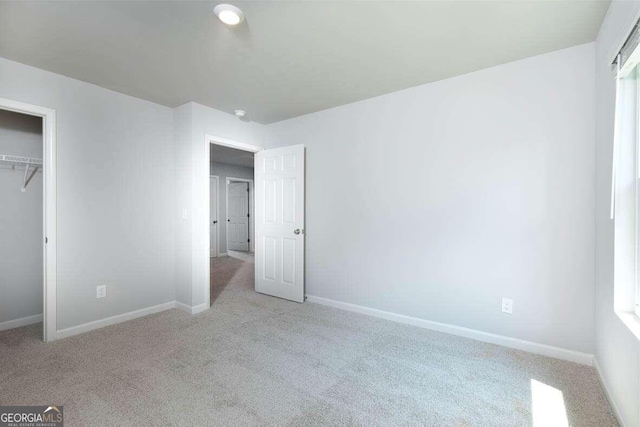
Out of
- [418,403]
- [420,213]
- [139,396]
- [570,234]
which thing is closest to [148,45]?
[139,396]

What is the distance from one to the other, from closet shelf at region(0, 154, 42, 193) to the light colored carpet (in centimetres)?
151

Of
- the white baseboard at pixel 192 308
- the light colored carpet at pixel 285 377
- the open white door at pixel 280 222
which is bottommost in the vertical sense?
the light colored carpet at pixel 285 377

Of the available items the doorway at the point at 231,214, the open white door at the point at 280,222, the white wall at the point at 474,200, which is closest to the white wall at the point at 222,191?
the doorway at the point at 231,214

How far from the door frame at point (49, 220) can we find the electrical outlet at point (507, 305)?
3973 millimetres

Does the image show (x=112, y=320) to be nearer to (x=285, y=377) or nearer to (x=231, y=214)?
(x=285, y=377)

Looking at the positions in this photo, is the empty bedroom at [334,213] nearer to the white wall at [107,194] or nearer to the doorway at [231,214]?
the white wall at [107,194]

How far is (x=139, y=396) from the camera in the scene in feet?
6.12

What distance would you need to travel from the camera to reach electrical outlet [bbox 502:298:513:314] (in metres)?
2.49

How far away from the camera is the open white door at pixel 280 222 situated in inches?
149

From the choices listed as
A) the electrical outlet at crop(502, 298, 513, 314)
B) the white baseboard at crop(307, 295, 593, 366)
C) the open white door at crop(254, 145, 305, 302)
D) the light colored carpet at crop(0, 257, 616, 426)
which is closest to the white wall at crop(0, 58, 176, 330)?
the light colored carpet at crop(0, 257, 616, 426)

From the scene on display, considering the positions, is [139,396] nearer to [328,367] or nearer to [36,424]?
[36,424]

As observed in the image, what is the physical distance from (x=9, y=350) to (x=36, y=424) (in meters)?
1.25

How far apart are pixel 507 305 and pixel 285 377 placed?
1.92 meters

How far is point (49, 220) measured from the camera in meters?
2.63
